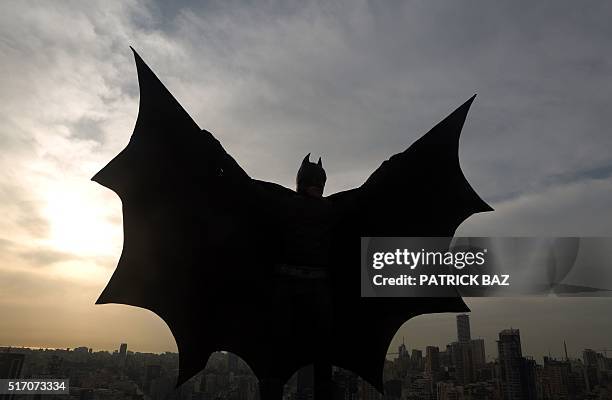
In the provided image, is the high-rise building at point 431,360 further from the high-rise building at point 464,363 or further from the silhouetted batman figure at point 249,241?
the silhouetted batman figure at point 249,241

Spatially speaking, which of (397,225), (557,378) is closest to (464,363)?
(557,378)

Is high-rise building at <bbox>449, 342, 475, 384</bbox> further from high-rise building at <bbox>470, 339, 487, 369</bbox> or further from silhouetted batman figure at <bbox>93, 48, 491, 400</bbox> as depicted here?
silhouetted batman figure at <bbox>93, 48, 491, 400</bbox>

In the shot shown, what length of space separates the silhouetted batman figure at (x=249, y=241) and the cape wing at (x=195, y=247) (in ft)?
0.04

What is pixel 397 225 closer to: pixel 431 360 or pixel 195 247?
pixel 195 247

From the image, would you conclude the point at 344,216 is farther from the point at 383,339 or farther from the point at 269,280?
the point at 383,339

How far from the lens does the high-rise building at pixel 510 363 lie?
69.8 m

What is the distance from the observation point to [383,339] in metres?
6.86

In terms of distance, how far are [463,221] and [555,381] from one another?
97.1 m

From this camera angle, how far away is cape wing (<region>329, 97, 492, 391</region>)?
6.46 metres

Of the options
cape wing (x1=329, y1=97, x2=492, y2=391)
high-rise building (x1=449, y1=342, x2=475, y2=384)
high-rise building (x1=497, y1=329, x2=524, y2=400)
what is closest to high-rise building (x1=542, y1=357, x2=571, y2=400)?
high-rise building (x1=497, y1=329, x2=524, y2=400)

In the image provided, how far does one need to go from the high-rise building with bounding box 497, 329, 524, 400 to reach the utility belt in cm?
7204

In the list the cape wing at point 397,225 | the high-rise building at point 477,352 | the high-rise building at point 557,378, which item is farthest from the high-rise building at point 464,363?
the cape wing at point 397,225

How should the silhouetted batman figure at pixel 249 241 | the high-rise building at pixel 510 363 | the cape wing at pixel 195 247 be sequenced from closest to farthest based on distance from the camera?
the silhouetted batman figure at pixel 249 241, the cape wing at pixel 195 247, the high-rise building at pixel 510 363

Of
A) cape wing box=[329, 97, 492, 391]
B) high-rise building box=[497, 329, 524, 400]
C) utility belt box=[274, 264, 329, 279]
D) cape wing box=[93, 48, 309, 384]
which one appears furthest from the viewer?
high-rise building box=[497, 329, 524, 400]
